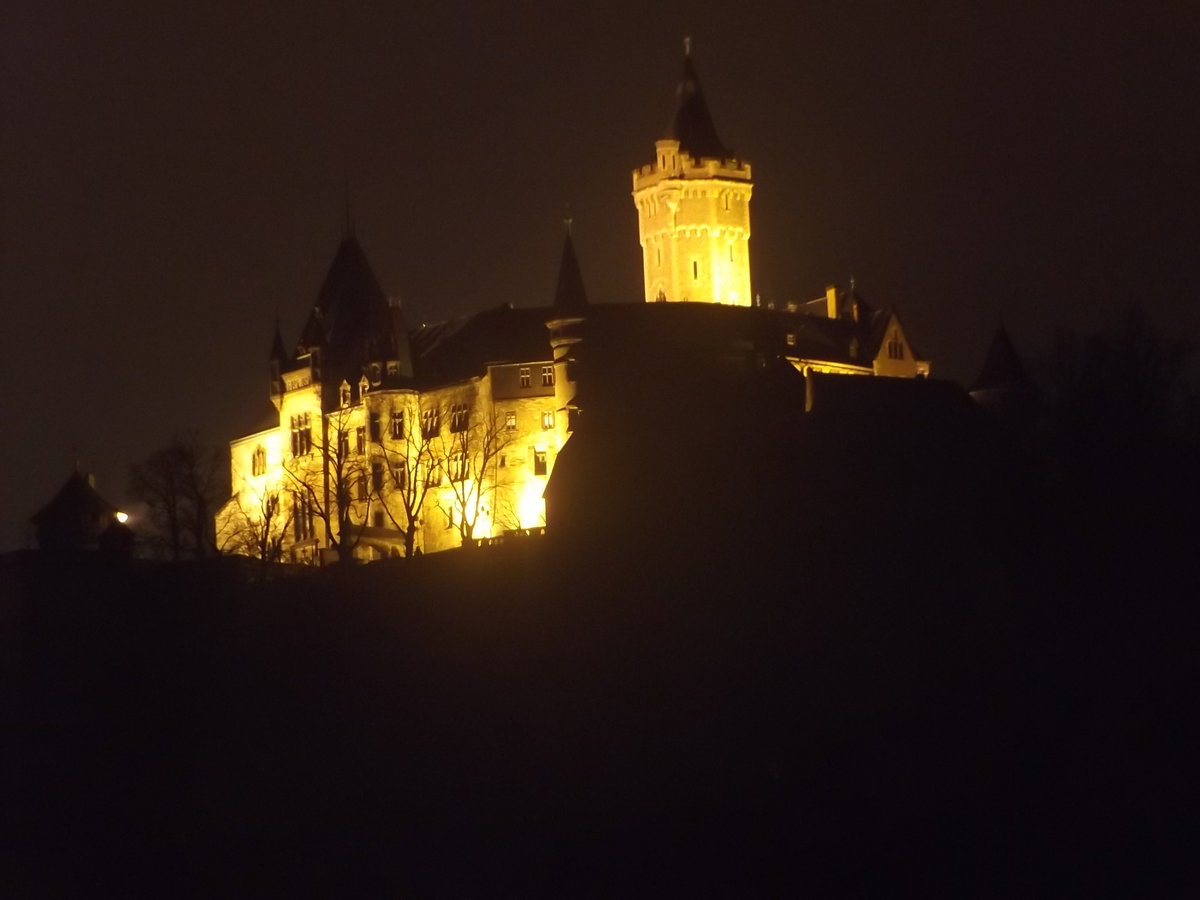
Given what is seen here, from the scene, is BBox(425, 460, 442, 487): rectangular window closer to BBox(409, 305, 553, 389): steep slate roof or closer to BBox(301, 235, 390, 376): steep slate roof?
BBox(409, 305, 553, 389): steep slate roof

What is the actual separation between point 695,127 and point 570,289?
14.0m

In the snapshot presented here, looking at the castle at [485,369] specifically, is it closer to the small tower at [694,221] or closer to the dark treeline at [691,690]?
the small tower at [694,221]

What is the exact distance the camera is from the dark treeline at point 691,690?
63.6 metres

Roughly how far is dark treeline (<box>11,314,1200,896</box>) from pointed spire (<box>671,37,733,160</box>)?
26249 mm

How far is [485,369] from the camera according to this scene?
90.9 m

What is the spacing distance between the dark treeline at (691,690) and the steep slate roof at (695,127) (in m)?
26.2

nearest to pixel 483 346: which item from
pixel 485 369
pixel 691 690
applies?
pixel 485 369

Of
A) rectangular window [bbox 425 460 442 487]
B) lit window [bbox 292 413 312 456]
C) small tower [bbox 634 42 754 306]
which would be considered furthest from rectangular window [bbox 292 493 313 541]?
small tower [bbox 634 42 754 306]

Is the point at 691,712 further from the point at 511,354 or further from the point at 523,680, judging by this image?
the point at 511,354

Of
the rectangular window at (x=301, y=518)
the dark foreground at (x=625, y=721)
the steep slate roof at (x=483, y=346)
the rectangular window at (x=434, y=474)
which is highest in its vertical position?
the steep slate roof at (x=483, y=346)

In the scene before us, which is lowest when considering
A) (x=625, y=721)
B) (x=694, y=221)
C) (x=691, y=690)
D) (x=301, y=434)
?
(x=625, y=721)

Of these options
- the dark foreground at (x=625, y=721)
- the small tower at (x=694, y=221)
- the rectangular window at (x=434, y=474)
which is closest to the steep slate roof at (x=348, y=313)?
the rectangular window at (x=434, y=474)

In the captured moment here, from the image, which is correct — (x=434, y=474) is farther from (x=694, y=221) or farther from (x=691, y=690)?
(x=691, y=690)

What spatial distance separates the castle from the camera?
88.2m
